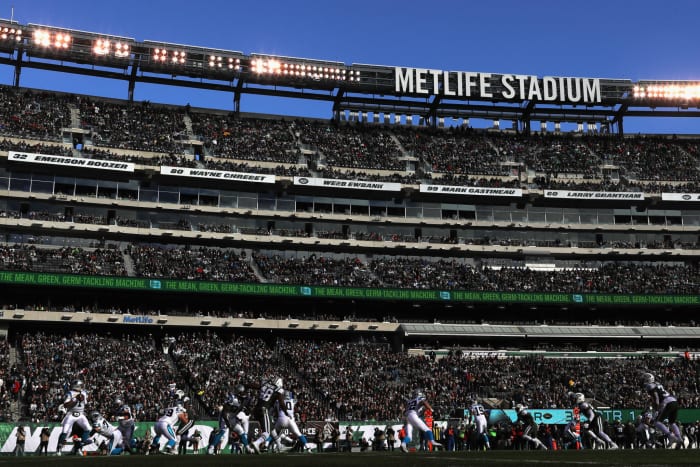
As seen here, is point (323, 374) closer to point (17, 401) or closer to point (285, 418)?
point (17, 401)

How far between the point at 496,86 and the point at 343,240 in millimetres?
24140

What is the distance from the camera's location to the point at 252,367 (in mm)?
48375

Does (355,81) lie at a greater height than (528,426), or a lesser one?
greater

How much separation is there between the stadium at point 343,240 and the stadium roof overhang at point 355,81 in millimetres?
197

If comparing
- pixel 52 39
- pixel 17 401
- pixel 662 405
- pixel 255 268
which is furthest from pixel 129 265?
pixel 662 405

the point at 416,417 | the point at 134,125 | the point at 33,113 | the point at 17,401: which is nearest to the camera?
the point at 416,417

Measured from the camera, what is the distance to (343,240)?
6525 centimetres

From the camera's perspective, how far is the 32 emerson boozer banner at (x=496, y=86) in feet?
247

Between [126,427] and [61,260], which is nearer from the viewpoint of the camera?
[126,427]

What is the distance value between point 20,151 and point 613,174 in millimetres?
53251

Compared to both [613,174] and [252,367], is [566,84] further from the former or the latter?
[252,367]

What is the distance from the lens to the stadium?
161 feet

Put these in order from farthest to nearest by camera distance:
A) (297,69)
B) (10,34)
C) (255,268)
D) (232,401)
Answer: (297,69), (10,34), (255,268), (232,401)

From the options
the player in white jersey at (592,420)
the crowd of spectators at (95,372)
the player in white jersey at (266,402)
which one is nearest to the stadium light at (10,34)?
the crowd of spectators at (95,372)
